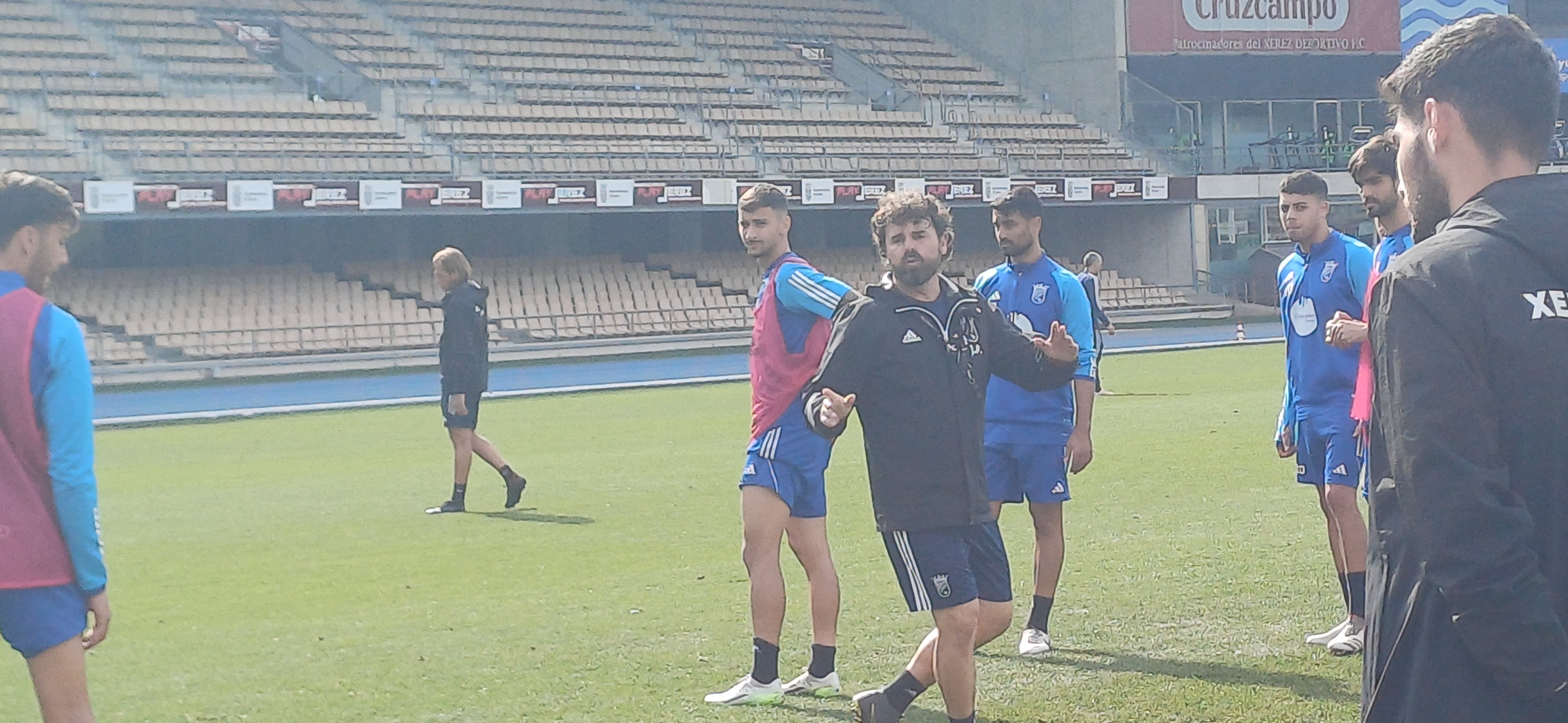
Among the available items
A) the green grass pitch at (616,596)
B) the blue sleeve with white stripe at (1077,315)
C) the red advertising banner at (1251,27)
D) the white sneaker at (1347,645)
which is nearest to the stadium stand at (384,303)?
the red advertising banner at (1251,27)

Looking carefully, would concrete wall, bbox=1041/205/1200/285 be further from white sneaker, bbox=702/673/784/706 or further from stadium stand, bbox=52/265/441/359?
white sneaker, bbox=702/673/784/706

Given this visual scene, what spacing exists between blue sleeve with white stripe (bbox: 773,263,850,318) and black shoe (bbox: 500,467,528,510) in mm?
6375

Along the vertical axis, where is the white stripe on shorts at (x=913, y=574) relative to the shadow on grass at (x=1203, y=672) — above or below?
above

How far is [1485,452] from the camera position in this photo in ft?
8.43

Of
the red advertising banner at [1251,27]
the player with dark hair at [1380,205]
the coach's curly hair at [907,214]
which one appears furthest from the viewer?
the red advertising banner at [1251,27]

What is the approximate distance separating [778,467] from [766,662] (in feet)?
2.40

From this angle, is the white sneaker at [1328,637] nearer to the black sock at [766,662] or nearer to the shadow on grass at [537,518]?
the black sock at [766,662]

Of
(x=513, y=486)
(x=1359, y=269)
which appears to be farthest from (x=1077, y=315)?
(x=513, y=486)

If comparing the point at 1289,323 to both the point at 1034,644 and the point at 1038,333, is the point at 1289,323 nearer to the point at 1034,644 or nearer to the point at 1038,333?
the point at 1038,333

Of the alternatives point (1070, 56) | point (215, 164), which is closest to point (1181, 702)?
point (215, 164)

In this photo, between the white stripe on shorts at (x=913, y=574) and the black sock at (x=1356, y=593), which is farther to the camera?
the black sock at (x=1356, y=593)

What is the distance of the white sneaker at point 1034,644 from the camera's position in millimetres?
7066

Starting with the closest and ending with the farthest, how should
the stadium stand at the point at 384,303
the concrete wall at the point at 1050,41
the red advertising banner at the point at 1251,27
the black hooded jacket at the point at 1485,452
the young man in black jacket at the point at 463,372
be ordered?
the black hooded jacket at the point at 1485,452 < the young man in black jacket at the point at 463,372 < the stadium stand at the point at 384,303 < the red advertising banner at the point at 1251,27 < the concrete wall at the point at 1050,41

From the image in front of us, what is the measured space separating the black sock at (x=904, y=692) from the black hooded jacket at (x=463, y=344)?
728 cm
